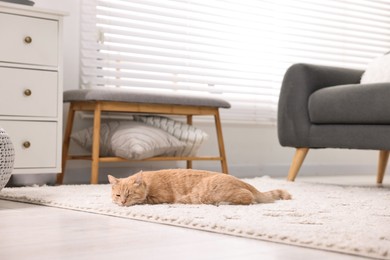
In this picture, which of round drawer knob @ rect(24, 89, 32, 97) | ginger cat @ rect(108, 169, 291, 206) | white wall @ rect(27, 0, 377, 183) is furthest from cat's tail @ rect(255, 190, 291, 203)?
white wall @ rect(27, 0, 377, 183)

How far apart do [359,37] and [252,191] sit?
2975 millimetres

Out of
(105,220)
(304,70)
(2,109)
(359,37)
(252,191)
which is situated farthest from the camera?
(359,37)

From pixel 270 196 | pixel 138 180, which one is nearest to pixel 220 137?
pixel 270 196

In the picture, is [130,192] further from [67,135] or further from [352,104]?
[352,104]

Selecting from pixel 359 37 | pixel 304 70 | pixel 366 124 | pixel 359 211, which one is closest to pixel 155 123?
pixel 304 70

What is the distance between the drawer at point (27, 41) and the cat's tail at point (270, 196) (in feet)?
3.93

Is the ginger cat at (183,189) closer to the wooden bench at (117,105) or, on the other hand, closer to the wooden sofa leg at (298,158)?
the wooden bench at (117,105)

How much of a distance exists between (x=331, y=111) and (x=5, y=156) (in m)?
1.63

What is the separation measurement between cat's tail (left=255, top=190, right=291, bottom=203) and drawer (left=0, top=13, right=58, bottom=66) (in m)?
1.20

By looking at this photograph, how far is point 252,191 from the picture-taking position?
1987mm

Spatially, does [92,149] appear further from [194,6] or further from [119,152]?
[194,6]

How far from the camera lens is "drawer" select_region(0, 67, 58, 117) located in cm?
258

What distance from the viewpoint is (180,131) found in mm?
3209

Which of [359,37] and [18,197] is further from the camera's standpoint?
[359,37]
